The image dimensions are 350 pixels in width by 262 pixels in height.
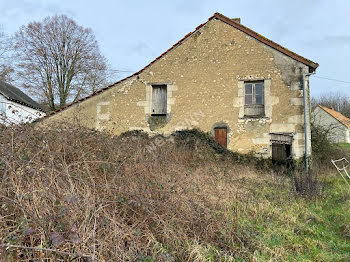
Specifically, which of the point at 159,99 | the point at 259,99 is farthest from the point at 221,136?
the point at 159,99

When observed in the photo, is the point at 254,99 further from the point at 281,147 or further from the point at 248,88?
the point at 281,147

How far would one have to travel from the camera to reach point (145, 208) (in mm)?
2984

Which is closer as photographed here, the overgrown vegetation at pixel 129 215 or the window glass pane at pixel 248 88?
the overgrown vegetation at pixel 129 215

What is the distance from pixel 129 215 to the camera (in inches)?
120

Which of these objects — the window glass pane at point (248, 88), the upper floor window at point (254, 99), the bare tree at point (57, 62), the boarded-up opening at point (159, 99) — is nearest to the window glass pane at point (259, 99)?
the upper floor window at point (254, 99)

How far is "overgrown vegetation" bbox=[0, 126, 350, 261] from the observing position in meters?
2.24

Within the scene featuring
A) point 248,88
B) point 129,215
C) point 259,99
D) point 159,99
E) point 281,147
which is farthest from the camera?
point 159,99

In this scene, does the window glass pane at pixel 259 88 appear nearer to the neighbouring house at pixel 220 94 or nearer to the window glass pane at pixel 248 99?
the neighbouring house at pixel 220 94

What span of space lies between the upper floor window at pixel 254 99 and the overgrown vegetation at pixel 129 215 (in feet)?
15.7

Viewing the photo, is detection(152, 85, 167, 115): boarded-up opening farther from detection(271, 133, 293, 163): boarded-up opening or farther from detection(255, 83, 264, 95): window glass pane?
detection(271, 133, 293, 163): boarded-up opening

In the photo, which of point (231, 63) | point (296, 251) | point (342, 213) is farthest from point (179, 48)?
point (296, 251)

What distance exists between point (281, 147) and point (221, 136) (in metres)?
2.30

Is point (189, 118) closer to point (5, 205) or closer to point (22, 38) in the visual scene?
point (5, 205)

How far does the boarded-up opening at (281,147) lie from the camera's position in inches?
352
